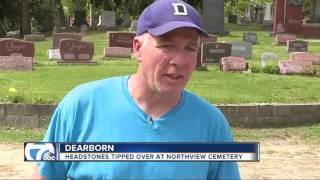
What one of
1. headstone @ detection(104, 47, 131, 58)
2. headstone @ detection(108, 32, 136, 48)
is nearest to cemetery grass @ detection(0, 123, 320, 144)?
headstone @ detection(104, 47, 131, 58)

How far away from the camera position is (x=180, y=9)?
88.9 inches

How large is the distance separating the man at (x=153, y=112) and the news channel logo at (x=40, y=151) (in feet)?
0.29

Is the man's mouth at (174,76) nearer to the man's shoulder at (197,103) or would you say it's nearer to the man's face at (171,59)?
the man's face at (171,59)

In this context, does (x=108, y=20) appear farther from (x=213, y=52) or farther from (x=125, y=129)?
(x=125, y=129)

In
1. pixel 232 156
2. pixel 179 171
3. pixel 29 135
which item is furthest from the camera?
pixel 29 135

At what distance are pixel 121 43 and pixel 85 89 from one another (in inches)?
830

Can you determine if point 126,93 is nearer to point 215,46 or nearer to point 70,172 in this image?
point 70,172

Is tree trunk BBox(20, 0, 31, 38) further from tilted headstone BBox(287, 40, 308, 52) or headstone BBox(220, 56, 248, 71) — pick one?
headstone BBox(220, 56, 248, 71)

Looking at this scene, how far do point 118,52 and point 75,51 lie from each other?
2.74m

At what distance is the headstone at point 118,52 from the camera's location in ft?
72.4

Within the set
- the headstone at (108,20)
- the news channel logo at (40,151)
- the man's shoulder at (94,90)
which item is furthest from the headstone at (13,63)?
the headstone at (108,20)

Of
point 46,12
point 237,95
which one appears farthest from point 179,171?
point 46,12

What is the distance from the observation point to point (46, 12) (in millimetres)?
48906

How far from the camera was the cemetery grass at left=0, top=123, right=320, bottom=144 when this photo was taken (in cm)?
1035
